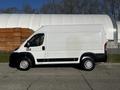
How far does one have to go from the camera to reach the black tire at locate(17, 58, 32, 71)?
1975 cm

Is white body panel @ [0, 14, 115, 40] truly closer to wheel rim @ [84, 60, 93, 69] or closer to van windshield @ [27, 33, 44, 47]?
van windshield @ [27, 33, 44, 47]

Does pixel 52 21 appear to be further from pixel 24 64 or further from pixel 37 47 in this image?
pixel 24 64

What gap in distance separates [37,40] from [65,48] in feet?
5.22

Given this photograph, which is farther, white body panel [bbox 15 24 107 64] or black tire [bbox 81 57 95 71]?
white body panel [bbox 15 24 107 64]

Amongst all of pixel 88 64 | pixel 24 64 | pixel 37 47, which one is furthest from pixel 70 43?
pixel 24 64

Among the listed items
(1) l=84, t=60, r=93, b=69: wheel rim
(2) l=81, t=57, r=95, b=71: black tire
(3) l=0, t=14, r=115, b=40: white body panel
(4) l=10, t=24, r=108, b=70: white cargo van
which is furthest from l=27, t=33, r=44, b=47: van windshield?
(3) l=0, t=14, r=115, b=40: white body panel

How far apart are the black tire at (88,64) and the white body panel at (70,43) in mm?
389

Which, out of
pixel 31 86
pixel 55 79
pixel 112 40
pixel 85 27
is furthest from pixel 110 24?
pixel 31 86

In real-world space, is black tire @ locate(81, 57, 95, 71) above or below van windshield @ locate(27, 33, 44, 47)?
below

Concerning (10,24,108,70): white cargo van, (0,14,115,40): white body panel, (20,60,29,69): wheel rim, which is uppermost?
(0,14,115,40): white body panel

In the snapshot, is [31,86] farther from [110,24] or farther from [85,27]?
[110,24]

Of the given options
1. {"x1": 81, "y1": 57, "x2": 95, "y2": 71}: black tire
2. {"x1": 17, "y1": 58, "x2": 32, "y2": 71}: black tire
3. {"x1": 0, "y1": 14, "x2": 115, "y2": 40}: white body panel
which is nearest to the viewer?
{"x1": 81, "y1": 57, "x2": 95, "y2": 71}: black tire

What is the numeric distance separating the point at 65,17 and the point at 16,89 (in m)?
27.7

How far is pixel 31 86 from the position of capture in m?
13.3
